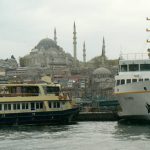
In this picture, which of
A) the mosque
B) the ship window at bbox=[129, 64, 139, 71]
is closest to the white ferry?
the ship window at bbox=[129, 64, 139, 71]

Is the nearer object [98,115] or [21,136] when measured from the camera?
[21,136]

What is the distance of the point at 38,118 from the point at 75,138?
11903 mm

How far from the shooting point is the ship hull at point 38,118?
146 feet

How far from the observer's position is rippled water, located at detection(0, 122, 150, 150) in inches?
1156

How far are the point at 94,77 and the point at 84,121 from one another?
97.9 metres

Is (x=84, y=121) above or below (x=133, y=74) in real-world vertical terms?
below

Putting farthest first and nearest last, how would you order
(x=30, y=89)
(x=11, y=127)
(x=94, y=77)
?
(x=94, y=77) < (x=30, y=89) < (x=11, y=127)

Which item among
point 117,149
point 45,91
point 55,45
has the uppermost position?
point 55,45

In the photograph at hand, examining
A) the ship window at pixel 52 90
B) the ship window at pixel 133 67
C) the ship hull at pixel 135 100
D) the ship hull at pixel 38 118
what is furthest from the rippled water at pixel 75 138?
the ship window at pixel 52 90

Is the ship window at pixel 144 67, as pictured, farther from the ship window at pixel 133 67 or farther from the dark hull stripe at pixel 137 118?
the dark hull stripe at pixel 137 118

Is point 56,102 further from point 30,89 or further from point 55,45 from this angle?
point 55,45

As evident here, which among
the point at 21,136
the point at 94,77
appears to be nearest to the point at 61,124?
the point at 21,136

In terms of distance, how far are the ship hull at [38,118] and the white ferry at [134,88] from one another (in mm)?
4958

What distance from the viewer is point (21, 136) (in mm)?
35031
